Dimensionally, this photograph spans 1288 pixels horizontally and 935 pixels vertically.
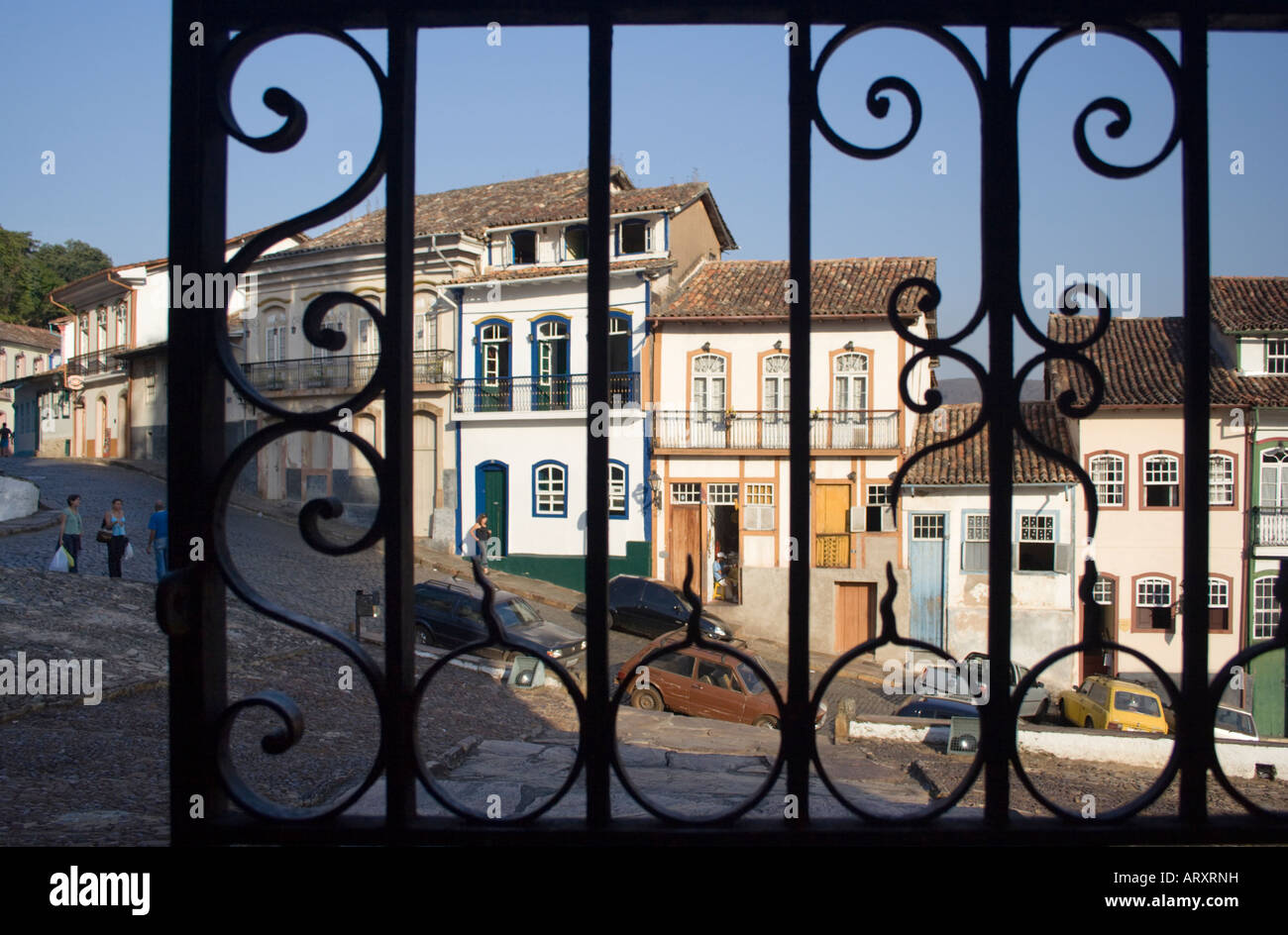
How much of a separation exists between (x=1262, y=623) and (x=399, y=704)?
2004cm

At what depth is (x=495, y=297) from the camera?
21.3 meters

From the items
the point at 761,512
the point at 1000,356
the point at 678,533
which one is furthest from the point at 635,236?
the point at 1000,356

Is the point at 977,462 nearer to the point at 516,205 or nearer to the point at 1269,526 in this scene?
the point at 1269,526

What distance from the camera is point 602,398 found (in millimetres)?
1412

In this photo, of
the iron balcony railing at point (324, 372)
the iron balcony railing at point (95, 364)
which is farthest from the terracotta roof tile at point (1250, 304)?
the iron balcony railing at point (95, 364)

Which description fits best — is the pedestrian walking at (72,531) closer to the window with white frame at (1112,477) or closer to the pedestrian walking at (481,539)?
the pedestrian walking at (481,539)

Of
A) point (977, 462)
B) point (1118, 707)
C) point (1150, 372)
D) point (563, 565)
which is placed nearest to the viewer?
point (1118, 707)

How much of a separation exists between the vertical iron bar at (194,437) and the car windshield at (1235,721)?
12.3 metres

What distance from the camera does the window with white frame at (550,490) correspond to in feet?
68.6

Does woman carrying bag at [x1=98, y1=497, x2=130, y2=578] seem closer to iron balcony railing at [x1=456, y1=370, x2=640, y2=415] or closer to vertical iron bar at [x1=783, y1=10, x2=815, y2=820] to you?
iron balcony railing at [x1=456, y1=370, x2=640, y2=415]

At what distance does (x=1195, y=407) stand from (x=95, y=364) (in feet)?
107

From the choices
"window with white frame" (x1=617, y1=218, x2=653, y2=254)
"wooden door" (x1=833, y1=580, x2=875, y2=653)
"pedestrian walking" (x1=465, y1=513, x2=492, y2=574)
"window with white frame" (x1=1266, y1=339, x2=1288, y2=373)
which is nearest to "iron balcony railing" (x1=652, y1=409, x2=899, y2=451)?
"wooden door" (x1=833, y1=580, x2=875, y2=653)

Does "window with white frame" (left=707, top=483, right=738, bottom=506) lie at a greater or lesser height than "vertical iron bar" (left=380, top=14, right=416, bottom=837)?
lesser

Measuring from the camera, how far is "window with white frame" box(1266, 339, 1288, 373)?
655 inches
